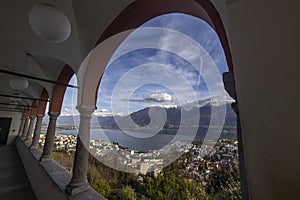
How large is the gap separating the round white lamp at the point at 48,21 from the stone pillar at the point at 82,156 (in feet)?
4.85

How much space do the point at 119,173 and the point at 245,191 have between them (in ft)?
10.3

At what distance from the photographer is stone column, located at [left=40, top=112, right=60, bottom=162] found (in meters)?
4.12

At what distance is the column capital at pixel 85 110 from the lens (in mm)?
2688

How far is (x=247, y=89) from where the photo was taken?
522mm

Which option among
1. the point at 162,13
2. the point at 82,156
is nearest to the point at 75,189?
the point at 82,156

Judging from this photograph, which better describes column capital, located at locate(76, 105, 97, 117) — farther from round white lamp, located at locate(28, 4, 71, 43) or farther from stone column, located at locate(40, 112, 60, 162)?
stone column, located at locate(40, 112, 60, 162)

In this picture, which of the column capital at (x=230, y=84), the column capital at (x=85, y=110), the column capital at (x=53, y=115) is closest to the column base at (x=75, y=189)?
the column capital at (x=85, y=110)

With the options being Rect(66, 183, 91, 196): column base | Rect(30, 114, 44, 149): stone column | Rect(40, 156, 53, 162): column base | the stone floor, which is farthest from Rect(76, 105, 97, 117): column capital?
Rect(30, 114, 44, 149): stone column

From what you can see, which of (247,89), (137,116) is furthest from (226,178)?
(137,116)

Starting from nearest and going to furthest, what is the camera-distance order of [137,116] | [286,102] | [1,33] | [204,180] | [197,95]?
[286,102], [204,180], [197,95], [1,33], [137,116]

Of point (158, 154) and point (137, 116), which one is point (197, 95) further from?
point (137, 116)

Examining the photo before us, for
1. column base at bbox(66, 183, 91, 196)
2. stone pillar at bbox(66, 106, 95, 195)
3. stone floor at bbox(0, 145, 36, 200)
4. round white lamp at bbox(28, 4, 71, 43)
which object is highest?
round white lamp at bbox(28, 4, 71, 43)

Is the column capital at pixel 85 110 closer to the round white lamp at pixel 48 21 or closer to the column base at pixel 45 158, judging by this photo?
the round white lamp at pixel 48 21

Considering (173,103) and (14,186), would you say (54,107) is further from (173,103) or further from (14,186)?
(173,103)
